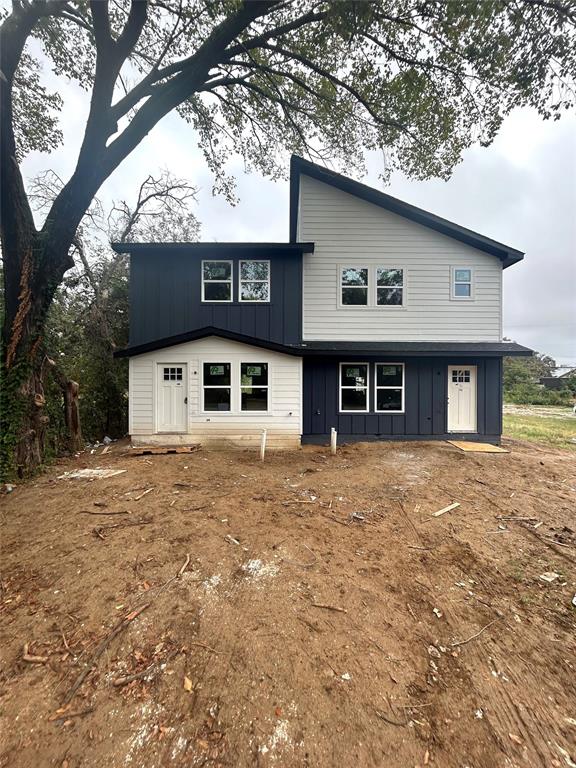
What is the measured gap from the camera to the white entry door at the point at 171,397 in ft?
30.8

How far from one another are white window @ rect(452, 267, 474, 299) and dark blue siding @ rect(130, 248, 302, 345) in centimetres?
503

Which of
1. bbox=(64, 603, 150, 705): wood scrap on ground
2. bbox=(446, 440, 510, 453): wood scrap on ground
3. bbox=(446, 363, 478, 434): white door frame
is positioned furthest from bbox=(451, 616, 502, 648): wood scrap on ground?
bbox=(446, 363, 478, 434): white door frame

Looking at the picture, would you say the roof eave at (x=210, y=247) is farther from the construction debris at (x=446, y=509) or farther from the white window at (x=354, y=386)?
the construction debris at (x=446, y=509)

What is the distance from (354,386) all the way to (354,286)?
3230mm

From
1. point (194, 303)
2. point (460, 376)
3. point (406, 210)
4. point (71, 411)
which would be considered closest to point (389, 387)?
point (460, 376)

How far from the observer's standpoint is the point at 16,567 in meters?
3.33

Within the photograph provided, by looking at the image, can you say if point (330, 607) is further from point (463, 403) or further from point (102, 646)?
point (463, 403)

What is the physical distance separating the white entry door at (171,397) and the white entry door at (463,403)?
8.16 meters

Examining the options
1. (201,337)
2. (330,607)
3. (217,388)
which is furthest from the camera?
(217,388)

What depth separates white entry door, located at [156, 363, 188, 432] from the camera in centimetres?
938

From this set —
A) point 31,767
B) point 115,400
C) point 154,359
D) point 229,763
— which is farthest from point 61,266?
point 229,763

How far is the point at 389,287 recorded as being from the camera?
1044 cm

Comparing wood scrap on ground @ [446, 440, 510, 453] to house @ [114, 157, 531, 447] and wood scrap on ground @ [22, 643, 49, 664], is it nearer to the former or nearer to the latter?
house @ [114, 157, 531, 447]

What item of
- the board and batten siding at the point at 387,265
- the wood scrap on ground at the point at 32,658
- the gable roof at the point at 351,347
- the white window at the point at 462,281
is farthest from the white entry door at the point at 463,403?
the wood scrap on ground at the point at 32,658
